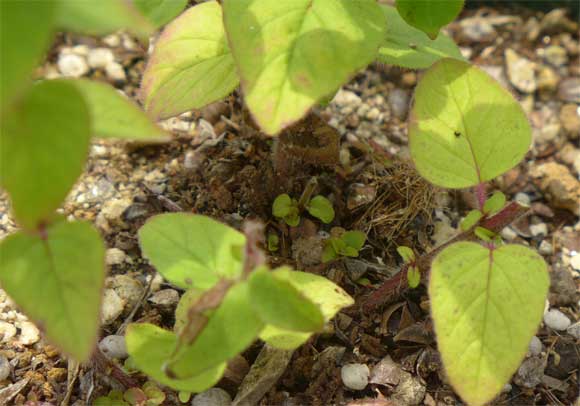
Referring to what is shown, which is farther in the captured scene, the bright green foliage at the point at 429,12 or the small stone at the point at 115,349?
the small stone at the point at 115,349

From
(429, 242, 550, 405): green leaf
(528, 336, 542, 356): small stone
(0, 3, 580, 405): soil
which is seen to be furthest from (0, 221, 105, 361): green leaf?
(528, 336, 542, 356): small stone

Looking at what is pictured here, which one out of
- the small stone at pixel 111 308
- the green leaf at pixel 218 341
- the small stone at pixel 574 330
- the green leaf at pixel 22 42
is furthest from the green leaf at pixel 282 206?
the green leaf at pixel 22 42

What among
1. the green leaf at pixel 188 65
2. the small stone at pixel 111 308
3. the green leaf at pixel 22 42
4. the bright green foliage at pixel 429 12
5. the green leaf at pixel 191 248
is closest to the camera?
the green leaf at pixel 22 42

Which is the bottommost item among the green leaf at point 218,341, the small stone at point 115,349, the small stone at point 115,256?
the small stone at point 115,349

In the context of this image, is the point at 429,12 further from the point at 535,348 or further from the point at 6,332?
the point at 6,332

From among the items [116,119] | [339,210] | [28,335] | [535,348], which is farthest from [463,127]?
[28,335]

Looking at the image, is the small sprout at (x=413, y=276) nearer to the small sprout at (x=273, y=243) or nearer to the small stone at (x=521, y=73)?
the small sprout at (x=273, y=243)
